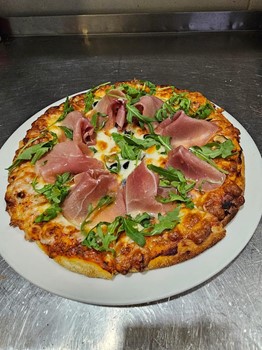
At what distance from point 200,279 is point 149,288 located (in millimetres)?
211

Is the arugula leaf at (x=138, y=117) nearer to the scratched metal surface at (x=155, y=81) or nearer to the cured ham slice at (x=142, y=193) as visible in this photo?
the cured ham slice at (x=142, y=193)

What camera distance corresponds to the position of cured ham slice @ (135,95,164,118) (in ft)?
6.76

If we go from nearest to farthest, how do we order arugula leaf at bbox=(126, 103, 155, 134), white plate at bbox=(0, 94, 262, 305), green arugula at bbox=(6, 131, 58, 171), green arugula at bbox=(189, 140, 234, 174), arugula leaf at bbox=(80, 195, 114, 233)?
white plate at bbox=(0, 94, 262, 305), arugula leaf at bbox=(80, 195, 114, 233), green arugula at bbox=(189, 140, 234, 174), green arugula at bbox=(6, 131, 58, 171), arugula leaf at bbox=(126, 103, 155, 134)

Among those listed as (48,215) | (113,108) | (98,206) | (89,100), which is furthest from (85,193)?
(89,100)

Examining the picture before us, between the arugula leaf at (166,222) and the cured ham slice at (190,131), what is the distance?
0.45 meters

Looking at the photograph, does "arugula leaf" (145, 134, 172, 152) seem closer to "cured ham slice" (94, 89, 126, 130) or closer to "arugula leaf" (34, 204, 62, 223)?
"cured ham slice" (94, 89, 126, 130)

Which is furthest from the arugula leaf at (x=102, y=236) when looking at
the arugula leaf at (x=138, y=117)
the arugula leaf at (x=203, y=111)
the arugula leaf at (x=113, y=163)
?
the arugula leaf at (x=203, y=111)

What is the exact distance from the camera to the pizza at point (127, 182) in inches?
60.8

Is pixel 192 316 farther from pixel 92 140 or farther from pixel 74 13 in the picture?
pixel 74 13

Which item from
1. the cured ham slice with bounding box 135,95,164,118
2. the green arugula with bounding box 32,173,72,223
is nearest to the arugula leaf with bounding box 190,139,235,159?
the cured ham slice with bounding box 135,95,164,118

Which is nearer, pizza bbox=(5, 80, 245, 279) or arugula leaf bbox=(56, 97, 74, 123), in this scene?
pizza bbox=(5, 80, 245, 279)

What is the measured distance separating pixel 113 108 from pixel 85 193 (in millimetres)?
649

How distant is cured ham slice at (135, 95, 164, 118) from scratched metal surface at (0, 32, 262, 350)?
0.72 meters

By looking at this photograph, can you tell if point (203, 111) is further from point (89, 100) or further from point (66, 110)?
point (66, 110)
